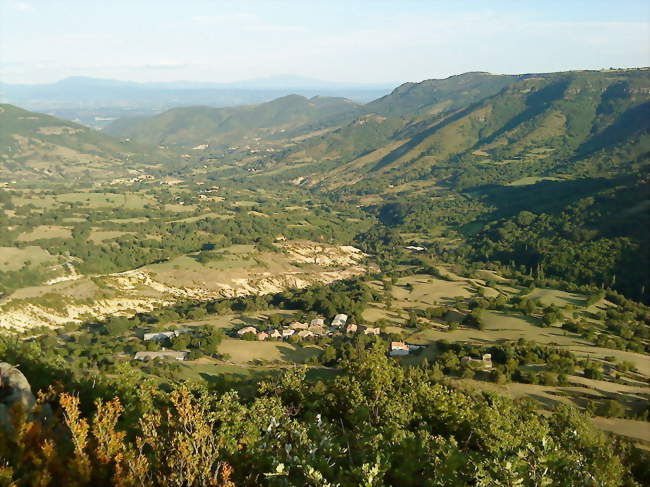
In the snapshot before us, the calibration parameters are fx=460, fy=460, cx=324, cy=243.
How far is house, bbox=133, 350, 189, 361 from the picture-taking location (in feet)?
193

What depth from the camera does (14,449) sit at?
1474 centimetres

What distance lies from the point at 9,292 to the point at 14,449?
90.3 meters

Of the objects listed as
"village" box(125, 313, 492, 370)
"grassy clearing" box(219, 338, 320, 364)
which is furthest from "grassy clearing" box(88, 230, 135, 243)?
"grassy clearing" box(219, 338, 320, 364)

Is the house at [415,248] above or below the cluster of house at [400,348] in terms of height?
below

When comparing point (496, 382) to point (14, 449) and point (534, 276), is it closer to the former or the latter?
point (14, 449)

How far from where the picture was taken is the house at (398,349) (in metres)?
59.4

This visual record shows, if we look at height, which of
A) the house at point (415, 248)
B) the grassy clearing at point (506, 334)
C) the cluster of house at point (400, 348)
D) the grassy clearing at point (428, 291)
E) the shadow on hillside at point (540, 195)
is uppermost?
the shadow on hillside at point (540, 195)

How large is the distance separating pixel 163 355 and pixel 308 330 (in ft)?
74.9

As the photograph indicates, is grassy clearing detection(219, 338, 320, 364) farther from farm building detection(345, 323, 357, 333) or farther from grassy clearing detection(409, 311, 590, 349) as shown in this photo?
grassy clearing detection(409, 311, 590, 349)

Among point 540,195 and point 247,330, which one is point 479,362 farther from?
point 540,195

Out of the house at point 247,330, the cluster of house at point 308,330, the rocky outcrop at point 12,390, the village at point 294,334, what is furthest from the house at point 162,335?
the rocky outcrop at point 12,390

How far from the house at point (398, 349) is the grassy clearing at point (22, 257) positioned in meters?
90.9

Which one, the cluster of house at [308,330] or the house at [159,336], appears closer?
the house at [159,336]

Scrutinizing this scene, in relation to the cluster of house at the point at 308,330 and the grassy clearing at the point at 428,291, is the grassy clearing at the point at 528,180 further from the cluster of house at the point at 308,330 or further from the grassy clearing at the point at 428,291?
the cluster of house at the point at 308,330
